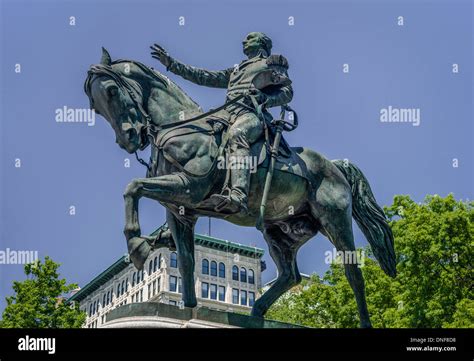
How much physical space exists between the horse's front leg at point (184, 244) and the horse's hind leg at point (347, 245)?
2382 millimetres

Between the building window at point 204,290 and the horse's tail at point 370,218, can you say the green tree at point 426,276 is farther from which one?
the building window at point 204,290

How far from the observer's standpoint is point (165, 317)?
528 inches

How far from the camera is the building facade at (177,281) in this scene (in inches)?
3519

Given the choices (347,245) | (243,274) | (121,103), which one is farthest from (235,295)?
(121,103)

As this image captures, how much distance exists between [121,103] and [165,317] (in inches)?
140

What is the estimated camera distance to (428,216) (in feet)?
110

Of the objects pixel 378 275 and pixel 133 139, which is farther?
pixel 378 275

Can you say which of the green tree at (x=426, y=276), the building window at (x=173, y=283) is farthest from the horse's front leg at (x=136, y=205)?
the building window at (x=173, y=283)

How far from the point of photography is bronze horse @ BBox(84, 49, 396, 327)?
46.5 ft

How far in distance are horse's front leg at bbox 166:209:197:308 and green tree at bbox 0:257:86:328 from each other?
23342mm
